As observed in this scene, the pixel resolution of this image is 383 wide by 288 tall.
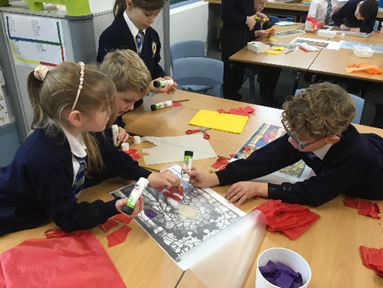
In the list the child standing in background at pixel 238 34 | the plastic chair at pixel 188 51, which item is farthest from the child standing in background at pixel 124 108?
the child standing in background at pixel 238 34

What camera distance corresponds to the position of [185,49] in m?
2.75

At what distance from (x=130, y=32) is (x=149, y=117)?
45 cm

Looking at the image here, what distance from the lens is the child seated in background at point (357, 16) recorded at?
11.3 feet

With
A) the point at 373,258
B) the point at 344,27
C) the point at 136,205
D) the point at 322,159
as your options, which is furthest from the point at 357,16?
the point at 136,205

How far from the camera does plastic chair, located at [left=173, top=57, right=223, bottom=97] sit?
2330 millimetres

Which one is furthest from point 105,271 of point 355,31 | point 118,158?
point 355,31

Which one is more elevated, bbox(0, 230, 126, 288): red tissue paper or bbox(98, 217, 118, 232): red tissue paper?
bbox(0, 230, 126, 288): red tissue paper

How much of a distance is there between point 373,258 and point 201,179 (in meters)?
0.57

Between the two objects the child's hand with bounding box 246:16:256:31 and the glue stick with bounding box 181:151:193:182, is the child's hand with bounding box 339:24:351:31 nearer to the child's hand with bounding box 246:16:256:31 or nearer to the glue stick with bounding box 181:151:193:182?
the child's hand with bounding box 246:16:256:31

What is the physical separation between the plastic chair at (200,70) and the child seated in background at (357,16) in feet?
6.76

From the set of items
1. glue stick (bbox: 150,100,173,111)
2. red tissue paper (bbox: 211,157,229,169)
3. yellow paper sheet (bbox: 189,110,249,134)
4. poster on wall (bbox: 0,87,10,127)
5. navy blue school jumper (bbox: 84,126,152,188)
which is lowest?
poster on wall (bbox: 0,87,10,127)

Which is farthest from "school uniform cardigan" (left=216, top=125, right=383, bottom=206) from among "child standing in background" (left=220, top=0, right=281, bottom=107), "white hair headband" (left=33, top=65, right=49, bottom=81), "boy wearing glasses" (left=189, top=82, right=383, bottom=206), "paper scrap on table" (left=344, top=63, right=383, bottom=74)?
"child standing in background" (left=220, top=0, right=281, bottom=107)

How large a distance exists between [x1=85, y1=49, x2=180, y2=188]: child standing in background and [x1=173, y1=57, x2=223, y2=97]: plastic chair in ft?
3.34

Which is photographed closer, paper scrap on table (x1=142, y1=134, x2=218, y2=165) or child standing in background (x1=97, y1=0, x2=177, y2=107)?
paper scrap on table (x1=142, y1=134, x2=218, y2=165)
